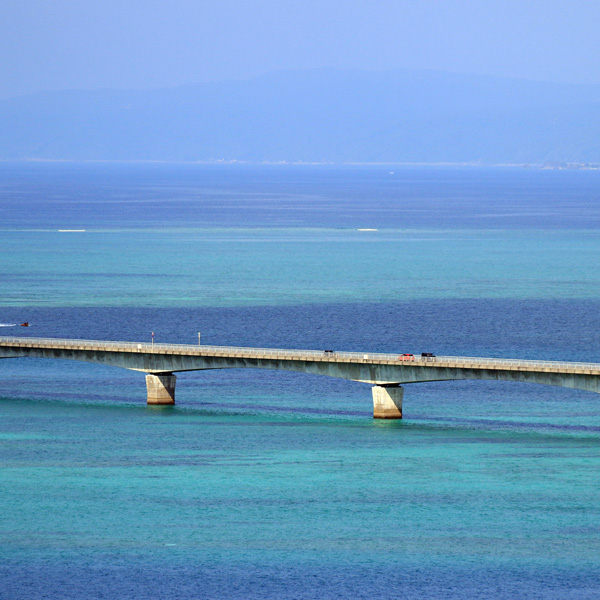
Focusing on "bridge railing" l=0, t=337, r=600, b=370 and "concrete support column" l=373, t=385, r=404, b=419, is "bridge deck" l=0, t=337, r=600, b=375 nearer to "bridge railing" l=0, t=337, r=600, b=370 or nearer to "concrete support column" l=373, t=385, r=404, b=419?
"bridge railing" l=0, t=337, r=600, b=370

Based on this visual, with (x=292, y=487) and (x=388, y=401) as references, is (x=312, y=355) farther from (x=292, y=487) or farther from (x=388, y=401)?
(x=292, y=487)

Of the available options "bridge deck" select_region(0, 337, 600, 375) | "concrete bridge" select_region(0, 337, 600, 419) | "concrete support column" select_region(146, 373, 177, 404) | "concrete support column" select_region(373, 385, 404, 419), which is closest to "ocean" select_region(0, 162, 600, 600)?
"concrete support column" select_region(373, 385, 404, 419)

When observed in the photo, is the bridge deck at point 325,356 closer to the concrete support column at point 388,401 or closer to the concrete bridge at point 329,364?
the concrete bridge at point 329,364

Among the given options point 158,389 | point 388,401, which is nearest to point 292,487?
point 388,401

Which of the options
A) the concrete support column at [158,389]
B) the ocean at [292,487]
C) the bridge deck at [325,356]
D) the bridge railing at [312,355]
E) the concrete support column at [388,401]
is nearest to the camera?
the ocean at [292,487]

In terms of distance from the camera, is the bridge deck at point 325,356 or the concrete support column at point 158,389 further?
the concrete support column at point 158,389

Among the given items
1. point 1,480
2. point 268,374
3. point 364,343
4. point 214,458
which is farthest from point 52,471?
point 364,343

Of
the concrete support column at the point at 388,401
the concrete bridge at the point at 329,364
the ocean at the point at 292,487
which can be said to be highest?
the concrete bridge at the point at 329,364

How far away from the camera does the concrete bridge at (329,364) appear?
115812 mm

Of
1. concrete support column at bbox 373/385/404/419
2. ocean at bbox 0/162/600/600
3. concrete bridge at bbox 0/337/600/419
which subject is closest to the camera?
ocean at bbox 0/162/600/600

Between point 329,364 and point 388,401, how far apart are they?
606cm

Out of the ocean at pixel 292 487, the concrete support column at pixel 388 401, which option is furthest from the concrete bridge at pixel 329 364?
the ocean at pixel 292 487

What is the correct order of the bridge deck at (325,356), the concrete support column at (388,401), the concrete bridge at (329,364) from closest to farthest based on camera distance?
the bridge deck at (325,356) → the concrete bridge at (329,364) → the concrete support column at (388,401)

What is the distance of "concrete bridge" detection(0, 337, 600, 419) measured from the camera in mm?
115812
